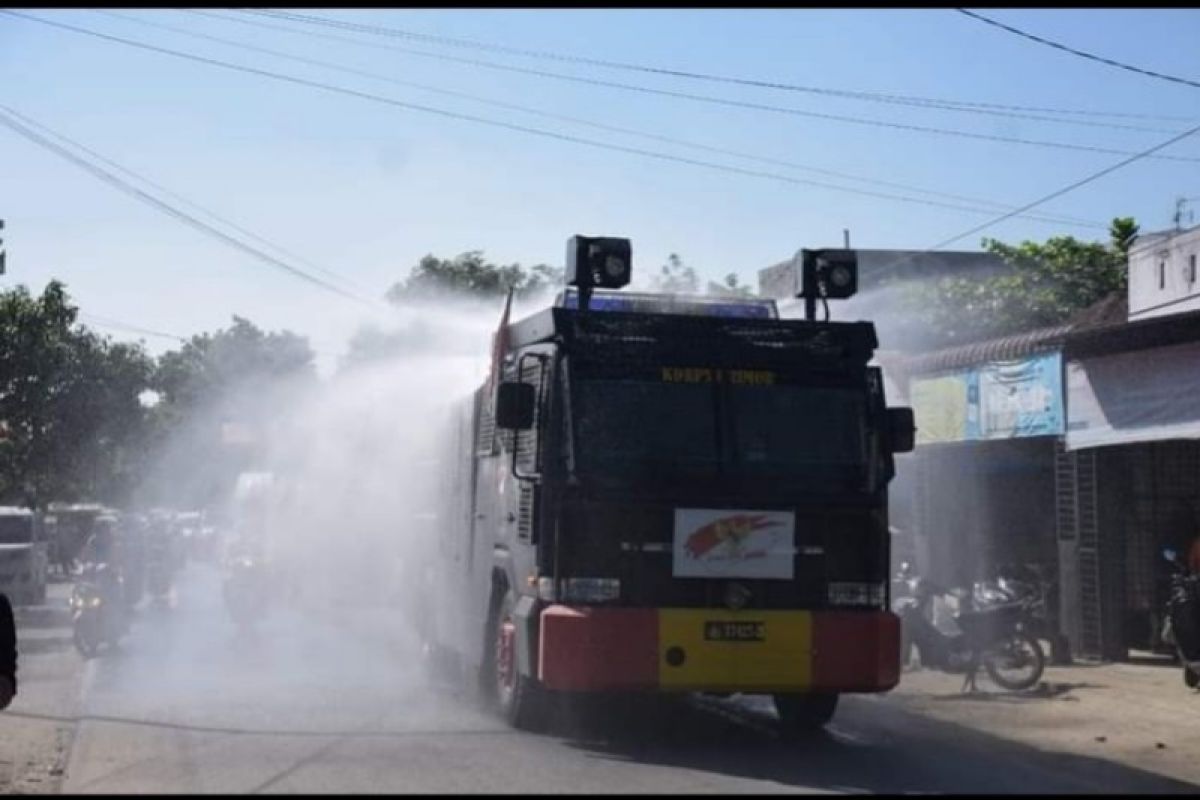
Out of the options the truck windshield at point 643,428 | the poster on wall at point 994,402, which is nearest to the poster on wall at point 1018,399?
the poster on wall at point 994,402

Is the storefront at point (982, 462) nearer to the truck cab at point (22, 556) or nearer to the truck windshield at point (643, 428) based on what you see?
the truck windshield at point (643, 428)

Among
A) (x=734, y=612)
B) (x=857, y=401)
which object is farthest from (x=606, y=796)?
(x=857, y=401)

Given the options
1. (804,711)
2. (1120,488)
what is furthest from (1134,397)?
(804,711)

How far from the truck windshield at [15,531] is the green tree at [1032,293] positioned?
17.6m

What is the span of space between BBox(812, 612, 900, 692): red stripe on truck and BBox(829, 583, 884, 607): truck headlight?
3.9 inches

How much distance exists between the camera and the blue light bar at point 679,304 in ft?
42.1

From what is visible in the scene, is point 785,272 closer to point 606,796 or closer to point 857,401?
point 857,401

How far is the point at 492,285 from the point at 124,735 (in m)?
25.8

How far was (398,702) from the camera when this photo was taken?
568 inches

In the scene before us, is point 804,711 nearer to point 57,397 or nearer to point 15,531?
point 15,531

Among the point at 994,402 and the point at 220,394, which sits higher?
the point at 220,394

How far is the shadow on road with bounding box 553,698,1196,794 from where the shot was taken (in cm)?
1044

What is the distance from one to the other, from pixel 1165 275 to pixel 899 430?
1651cm

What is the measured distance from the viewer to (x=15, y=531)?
98.1 ft
